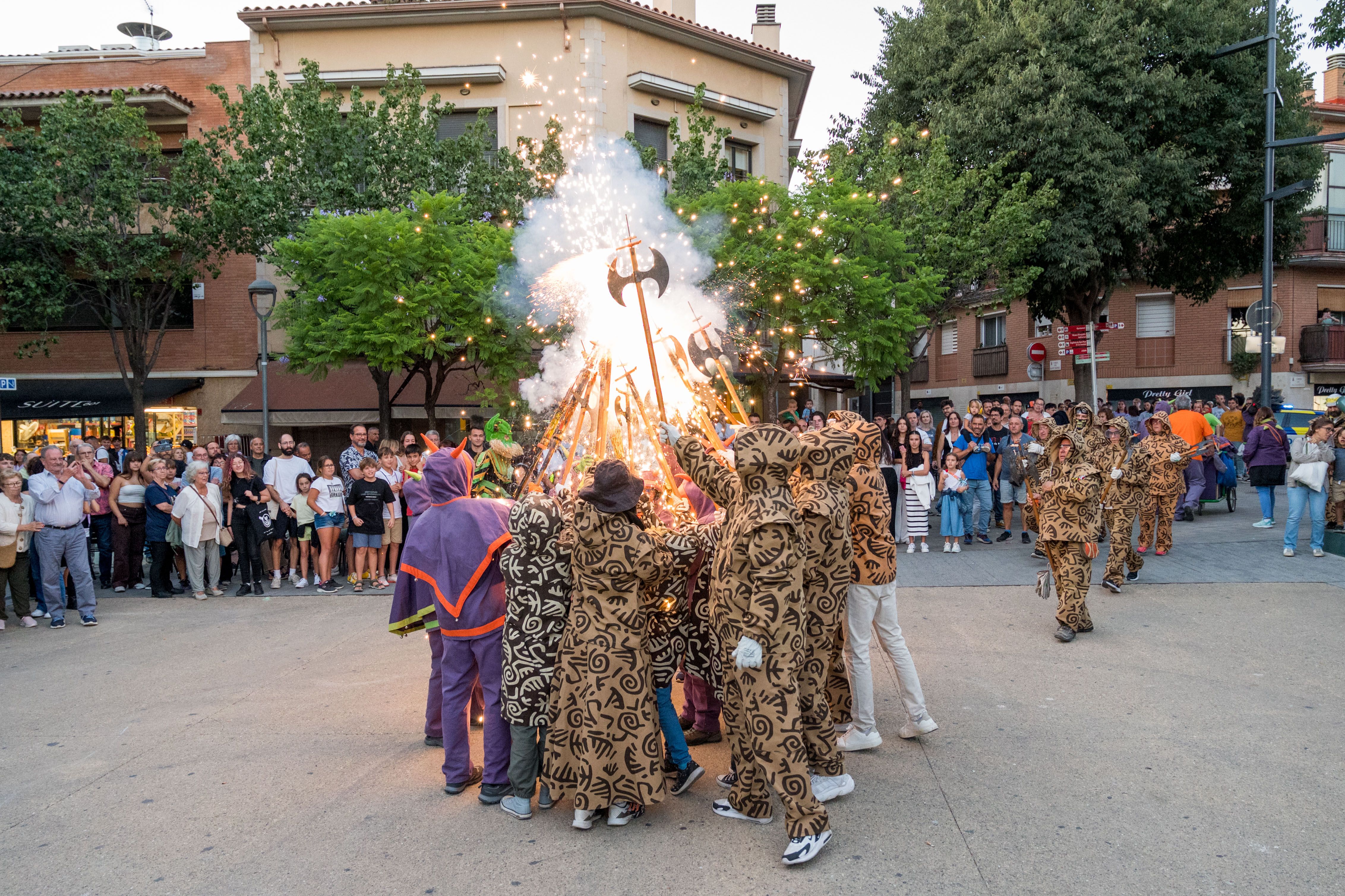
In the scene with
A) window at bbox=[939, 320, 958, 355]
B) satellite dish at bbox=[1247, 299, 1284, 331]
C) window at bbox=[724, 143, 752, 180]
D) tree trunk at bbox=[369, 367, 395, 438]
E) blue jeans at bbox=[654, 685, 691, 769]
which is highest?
window at bbox=[724, 143, 752, 180]

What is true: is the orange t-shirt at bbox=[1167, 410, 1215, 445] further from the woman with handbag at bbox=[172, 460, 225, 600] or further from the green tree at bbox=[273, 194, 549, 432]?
the woman with handbag at bbox=[172, 460, 225, 600]

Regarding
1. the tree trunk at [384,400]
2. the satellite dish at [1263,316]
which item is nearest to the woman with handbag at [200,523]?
the tree trunk at [384,400]

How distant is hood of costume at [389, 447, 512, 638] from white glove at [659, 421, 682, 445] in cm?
101

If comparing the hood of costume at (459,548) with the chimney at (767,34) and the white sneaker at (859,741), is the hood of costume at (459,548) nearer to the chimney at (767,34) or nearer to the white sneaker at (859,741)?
the white sneaker at (859,741)

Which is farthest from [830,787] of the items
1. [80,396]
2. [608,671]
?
[80,396]

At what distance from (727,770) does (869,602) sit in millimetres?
1283

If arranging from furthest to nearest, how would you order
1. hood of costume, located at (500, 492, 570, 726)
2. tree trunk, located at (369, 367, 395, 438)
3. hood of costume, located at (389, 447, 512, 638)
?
tree trunk, located at (369, 367, 395, 438), hood of costume, located at (389, 447, 512, 638), hood of costume, located at (500, 492, 570, 726)

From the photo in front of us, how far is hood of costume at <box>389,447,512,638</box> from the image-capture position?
4570 millimetres

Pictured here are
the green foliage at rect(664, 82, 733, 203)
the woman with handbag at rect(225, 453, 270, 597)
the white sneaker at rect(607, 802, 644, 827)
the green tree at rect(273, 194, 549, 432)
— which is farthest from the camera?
the green foliage at rect(664, 82, 733, 203)

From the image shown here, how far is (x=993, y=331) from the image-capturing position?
30469 mm

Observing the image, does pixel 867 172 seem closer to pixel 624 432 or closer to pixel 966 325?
pixel 624 432

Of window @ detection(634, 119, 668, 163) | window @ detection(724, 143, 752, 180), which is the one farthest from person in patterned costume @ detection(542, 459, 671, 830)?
window @ detection(724, 143, 752, 180)

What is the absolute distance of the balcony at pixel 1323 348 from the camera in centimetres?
2464

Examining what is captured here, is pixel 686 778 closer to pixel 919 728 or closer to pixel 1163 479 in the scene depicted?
pixel 919 728
